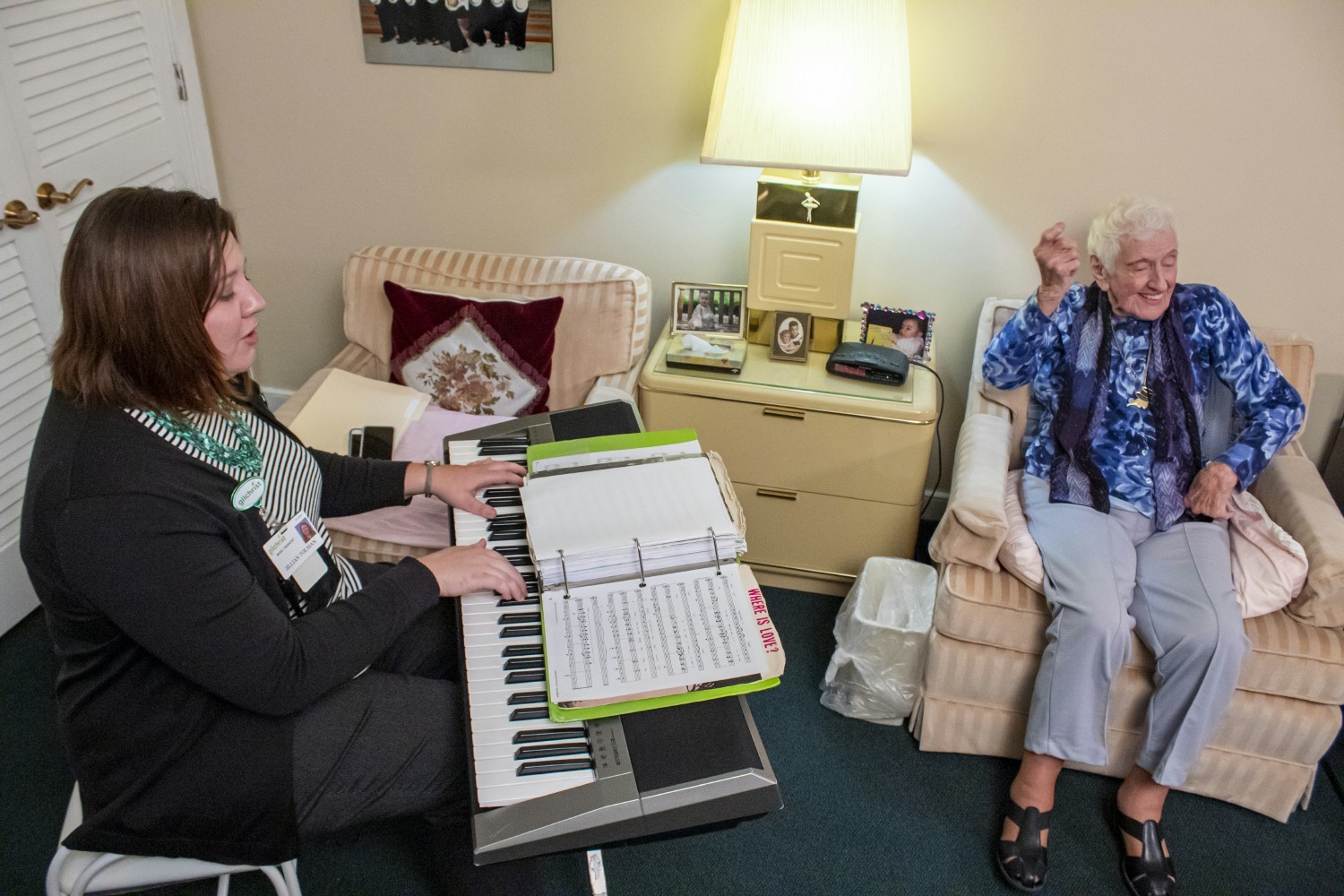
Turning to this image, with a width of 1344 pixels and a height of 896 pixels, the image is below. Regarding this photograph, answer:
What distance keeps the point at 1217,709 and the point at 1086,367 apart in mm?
729

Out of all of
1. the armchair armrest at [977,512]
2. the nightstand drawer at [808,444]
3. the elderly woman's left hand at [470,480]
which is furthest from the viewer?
the nightstand drawer at [808,444]

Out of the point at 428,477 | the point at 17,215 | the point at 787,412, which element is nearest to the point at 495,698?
the point at 428,477

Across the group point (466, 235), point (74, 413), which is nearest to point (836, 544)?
point (466, 235)

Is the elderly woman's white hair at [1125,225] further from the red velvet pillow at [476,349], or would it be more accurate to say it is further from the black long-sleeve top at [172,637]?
the black long-sleeve top at [172,637]

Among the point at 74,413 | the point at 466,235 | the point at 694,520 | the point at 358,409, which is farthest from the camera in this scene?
the point at 466,235

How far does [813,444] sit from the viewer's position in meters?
2.46

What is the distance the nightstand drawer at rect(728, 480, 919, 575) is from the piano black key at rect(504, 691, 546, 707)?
51.3 inches

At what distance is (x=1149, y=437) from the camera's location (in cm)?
214

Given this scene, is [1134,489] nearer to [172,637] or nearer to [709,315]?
[709,315]

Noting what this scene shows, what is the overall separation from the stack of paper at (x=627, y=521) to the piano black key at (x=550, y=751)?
9.9 inches

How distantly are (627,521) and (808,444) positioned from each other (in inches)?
41.9

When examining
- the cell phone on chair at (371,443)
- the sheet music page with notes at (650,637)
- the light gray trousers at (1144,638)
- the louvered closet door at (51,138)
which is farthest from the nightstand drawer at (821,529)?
the louvered closet door at (51,138)

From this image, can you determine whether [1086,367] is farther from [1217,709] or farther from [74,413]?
[74,413]

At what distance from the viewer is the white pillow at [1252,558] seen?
1953 millimetres
